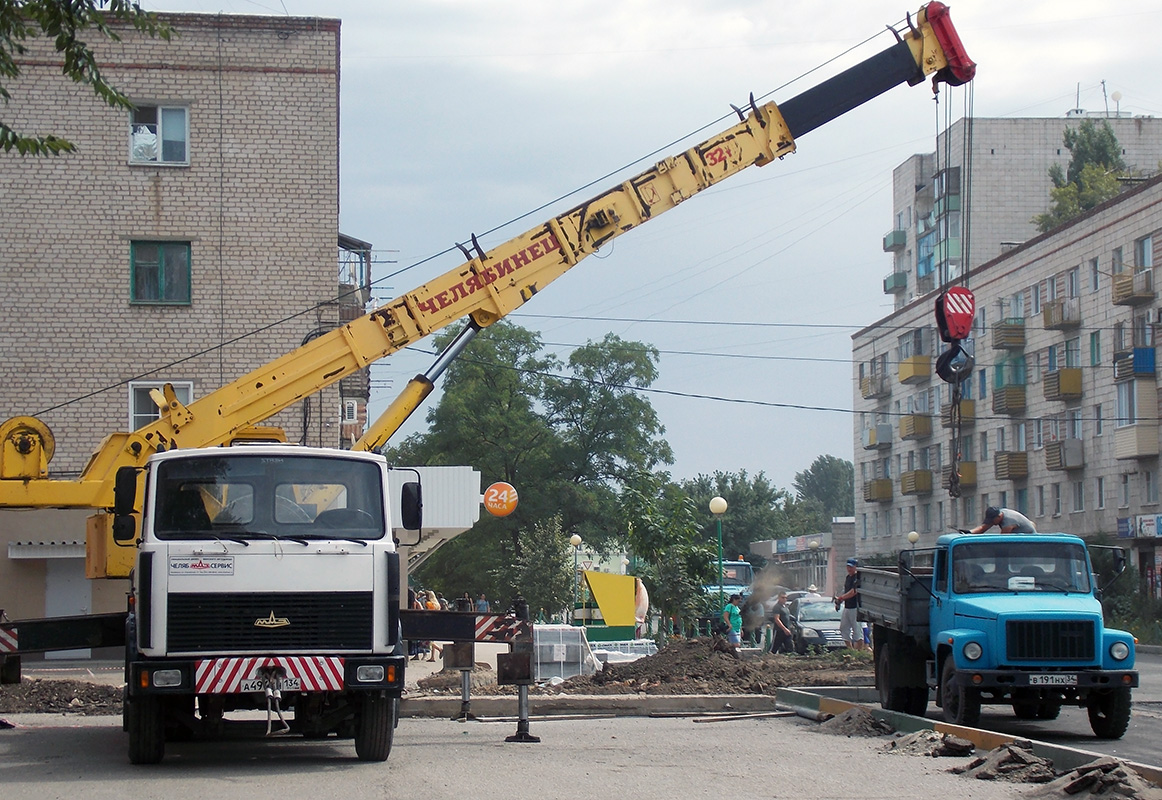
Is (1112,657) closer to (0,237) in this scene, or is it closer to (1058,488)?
(0,237)

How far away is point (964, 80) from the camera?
Result: 19.1 m

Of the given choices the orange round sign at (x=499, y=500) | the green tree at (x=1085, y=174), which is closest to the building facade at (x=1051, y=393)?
the green tree at (x=1085, y=174)

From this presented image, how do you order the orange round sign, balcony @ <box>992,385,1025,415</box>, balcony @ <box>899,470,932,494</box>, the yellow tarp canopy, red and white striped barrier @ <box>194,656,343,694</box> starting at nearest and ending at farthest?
red and white striped barrier @ <box>194,656,343,694</box> < the yellow tarp canopy < the orange round sign < balcony @ <box>992,385,1025,415</box> < balcony @ <box>899,470,932,494</box>

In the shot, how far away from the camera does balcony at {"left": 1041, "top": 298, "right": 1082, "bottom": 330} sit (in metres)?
53.0

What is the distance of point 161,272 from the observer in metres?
28.0

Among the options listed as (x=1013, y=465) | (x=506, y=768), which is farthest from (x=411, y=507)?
(x=1013, y=465)

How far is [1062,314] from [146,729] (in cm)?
4824

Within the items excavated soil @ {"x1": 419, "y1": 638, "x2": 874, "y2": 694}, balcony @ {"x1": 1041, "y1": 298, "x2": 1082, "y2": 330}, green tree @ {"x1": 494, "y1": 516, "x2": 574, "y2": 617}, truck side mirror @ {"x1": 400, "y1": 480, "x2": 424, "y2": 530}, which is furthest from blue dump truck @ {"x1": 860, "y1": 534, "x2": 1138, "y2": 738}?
balcony @ {"x1": 1041, "y1": 298, "x2": 1082, "y2": 330}

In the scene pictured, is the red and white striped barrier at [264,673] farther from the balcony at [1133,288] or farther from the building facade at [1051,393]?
the balcony at [1133,288]

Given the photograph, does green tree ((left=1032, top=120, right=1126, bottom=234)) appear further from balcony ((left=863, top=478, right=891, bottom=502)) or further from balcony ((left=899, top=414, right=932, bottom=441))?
balcony ((left=863, top=478, right=891, bottom=502))

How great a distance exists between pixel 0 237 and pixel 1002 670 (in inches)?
852

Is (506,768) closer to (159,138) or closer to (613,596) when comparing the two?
(159,138)

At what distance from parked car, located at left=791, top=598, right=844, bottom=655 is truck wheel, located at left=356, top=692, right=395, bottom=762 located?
71.8 feet

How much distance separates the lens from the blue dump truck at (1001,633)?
13.5 metres
